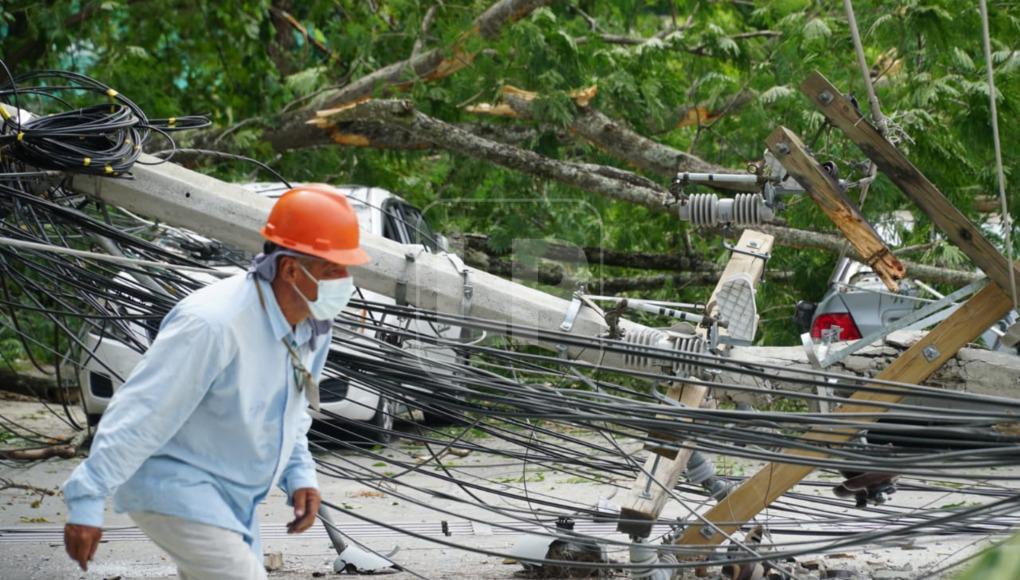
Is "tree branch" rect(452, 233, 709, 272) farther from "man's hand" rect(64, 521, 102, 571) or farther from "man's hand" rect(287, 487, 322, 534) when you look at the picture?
"man's hand" rect(64, 521, 102, 571)

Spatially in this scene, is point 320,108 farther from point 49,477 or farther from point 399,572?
point 399,572

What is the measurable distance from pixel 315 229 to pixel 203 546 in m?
0.93

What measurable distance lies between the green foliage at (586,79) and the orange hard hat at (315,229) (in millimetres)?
3932

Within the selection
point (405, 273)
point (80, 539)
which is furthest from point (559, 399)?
point (80, 539)

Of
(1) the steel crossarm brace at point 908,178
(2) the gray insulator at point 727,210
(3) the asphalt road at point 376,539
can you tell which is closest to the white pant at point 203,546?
(3) the asphalt road at point 376,539

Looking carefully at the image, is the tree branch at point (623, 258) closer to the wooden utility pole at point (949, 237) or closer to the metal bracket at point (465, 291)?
the metal bracket at point (465, 291)

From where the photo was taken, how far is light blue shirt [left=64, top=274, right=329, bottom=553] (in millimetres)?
2953

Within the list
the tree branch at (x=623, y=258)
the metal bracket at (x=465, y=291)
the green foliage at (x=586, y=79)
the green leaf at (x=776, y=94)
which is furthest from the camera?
the tree branch at (x=623, y=258)

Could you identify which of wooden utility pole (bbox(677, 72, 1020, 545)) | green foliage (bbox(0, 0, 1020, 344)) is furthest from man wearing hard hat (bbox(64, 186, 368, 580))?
green foliage (bbox(0, 0, 1020, 344))

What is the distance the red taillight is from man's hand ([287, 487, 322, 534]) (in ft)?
17.1

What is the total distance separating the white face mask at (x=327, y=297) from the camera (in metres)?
3.28

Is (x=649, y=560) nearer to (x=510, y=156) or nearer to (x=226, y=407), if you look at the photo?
(x=226, y=407)

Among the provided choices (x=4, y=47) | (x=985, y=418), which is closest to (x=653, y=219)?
(x=985, y=418)

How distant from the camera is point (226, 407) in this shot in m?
3.15
